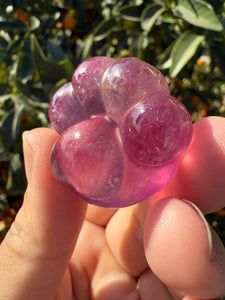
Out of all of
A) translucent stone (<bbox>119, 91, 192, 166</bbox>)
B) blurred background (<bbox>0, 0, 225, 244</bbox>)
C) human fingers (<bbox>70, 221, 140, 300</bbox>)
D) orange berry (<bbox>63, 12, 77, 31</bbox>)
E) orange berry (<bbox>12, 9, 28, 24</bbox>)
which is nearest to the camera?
translucent stone (<bbox>119, 91, 192, 166</bbox>)

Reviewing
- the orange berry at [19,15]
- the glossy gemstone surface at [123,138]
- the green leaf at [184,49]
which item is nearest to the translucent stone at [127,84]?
the glossy gemstone surface at [123,138]

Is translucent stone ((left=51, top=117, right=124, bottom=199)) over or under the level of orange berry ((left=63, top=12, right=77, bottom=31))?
over

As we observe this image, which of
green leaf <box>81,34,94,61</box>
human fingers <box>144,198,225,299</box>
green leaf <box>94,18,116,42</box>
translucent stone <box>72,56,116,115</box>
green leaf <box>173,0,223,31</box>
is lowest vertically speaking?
human fingers <box>144,198,225,299</box>

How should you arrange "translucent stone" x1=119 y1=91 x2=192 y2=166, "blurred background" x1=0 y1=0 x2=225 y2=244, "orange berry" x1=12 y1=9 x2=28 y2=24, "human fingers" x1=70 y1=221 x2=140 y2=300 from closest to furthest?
"translucent stone" x1=119 y1=91 x2=192 y2=166, "human fingers" x1=70 y1=221 x2=140 y2=300, "blurred background" x1=0 y1=0 x2=225 y2=244, "orange berry" x1=12 y1=9 x2=28 y2=24

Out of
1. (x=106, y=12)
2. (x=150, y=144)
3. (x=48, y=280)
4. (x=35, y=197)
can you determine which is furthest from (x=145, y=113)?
(x=106, y=12)

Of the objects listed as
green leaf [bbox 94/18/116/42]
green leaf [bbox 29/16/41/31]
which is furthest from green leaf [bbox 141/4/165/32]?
green leaf [bbox 29/16/41/31]

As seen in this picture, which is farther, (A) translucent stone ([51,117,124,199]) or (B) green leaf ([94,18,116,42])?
(B) green leaf ([94,18,116,42])

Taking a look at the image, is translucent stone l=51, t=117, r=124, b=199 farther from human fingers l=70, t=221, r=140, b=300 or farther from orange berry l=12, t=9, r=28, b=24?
orange berry l=12, t=9, r=28, b=24
